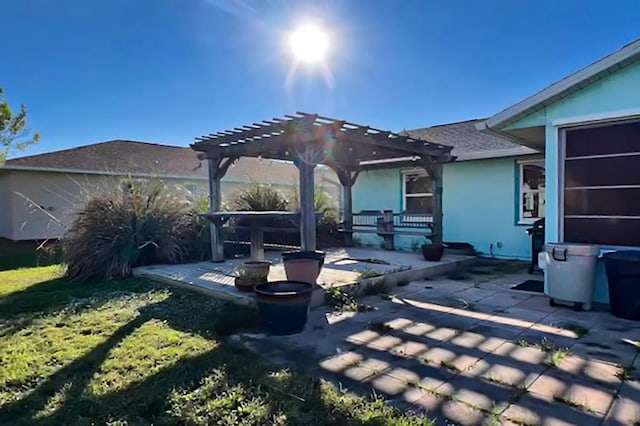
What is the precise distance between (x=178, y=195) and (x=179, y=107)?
A: 4314mm

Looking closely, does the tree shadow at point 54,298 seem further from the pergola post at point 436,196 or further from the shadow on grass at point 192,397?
the pergola post at point 436,196

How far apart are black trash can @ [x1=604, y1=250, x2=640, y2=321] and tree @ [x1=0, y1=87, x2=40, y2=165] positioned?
52.7ft

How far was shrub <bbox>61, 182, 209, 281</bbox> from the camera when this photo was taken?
22.6 ft

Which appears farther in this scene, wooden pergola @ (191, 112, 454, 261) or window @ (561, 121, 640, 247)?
wooden pergola @ (191, 112, 454, 261)

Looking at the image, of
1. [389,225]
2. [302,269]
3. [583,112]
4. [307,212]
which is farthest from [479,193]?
[302,269]

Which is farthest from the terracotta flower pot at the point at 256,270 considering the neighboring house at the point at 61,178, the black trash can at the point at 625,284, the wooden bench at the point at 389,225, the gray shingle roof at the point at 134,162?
the gray shingle roof at the point at 134,162

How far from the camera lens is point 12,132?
13.1m

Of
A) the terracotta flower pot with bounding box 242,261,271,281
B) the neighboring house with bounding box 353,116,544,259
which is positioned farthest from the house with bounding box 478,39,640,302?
the terracotta flower pot with bounding box 242,261,271,281

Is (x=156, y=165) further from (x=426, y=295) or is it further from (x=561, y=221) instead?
(x=561, y=221)

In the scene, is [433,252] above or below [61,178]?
below

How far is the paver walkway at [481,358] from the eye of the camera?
2.43 metres

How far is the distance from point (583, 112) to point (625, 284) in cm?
225

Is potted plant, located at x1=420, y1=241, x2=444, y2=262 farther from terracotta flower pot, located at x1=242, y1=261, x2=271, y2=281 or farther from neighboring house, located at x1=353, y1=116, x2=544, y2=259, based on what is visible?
terracotta flower pot, located at x1=242, y1=261, x2=271, y2=281

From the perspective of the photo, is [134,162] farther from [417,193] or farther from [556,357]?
[556,357]
